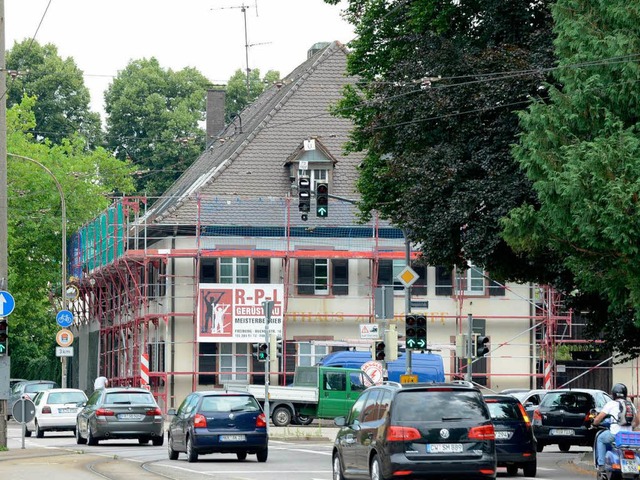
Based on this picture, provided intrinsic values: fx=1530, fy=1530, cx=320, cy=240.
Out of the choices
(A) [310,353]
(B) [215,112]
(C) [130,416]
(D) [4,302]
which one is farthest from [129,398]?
(B) [215,112]

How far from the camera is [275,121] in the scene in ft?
205

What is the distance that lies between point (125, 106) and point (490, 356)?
126 feet

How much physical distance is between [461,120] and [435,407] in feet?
43.6

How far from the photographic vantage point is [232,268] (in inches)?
2312

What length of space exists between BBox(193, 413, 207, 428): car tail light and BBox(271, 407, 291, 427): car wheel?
815 inches

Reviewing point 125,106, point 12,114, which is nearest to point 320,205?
point 12,114

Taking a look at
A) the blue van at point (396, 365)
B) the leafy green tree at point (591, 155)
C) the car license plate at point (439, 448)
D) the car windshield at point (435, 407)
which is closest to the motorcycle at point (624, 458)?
the car windshield at point (435, 407)

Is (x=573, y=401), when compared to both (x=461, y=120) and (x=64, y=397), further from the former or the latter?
(x=64, y=397)

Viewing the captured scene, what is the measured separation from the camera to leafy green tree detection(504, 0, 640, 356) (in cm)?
2405

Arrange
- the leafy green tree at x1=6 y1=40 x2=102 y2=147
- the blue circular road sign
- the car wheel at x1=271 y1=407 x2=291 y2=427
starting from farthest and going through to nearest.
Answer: the leafy green tree at x1=6 y1=40 x2=102 y2=147, the blue circular road sign, the car wheel at x1=271 y1=407 x2=291 y2=427

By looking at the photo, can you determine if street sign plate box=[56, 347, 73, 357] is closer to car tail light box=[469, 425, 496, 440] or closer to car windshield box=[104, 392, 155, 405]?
car windshield box=[104, 392, 155, 405]

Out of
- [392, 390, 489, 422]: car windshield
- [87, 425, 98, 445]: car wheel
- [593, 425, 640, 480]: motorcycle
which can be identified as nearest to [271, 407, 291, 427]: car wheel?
[87, 425, 98, 445]: car wheel

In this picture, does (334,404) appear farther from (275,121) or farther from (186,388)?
(275,121)

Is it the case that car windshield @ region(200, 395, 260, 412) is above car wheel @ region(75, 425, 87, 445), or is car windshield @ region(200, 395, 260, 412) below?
above
